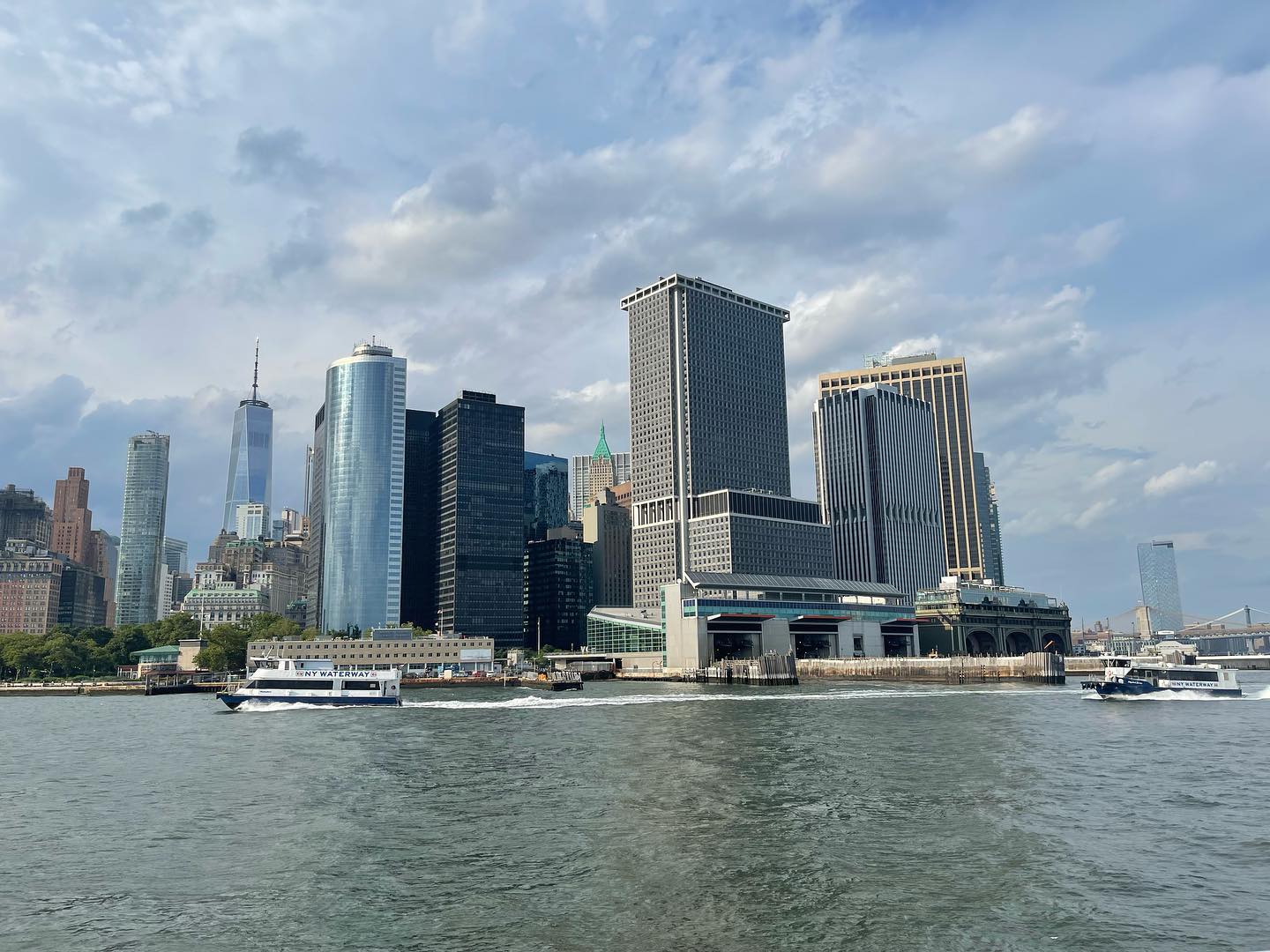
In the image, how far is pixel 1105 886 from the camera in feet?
115

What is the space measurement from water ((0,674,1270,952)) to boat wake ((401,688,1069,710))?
53.6 metres

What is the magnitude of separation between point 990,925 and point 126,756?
73104 millimetres

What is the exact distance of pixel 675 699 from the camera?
5812 inches

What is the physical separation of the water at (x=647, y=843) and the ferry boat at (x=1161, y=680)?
52053 mm

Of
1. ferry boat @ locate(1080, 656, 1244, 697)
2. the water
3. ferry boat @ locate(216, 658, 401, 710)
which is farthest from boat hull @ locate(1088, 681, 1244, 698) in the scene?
ferry boat @ locate(216, 658, 401, 710)

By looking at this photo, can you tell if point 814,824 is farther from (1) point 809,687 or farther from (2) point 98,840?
(1) point 809,687

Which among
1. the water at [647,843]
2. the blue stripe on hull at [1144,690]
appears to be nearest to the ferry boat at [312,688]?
the water at [647,843]

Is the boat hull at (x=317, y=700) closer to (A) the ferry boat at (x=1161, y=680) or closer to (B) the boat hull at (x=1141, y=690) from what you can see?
(B) the boat hull at (x=1141, y=690)

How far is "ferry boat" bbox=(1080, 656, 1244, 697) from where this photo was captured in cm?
13700

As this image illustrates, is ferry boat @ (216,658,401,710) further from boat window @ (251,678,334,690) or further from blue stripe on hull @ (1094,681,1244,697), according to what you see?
blue stripe on hull @ (1094,681,1244,697)

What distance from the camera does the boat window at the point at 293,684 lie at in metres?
136

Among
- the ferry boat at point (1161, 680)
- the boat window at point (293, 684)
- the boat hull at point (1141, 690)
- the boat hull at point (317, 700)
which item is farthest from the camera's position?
the ferry boat at point (1161, 680)

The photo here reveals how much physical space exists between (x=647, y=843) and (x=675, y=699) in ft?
352

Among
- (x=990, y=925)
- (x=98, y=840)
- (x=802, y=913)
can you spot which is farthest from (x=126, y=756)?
(x=990, y=925)
